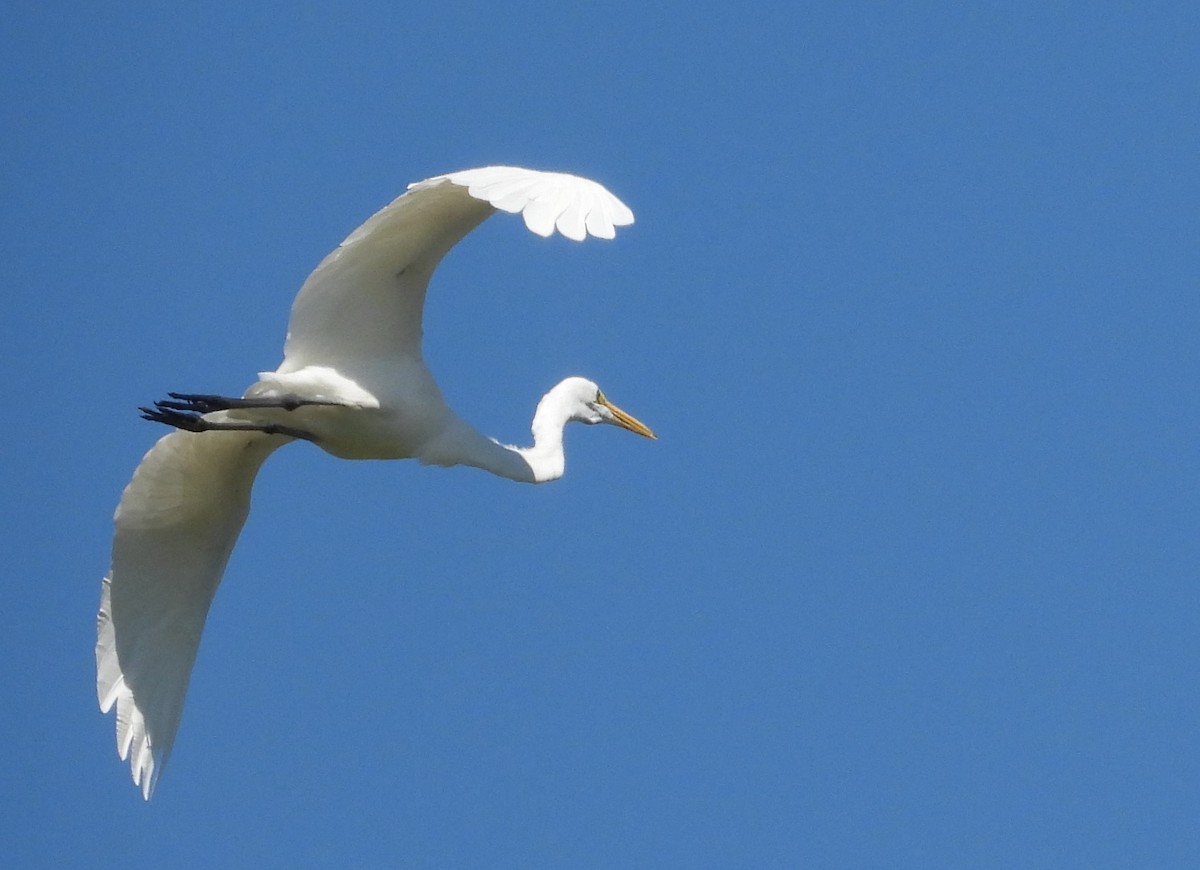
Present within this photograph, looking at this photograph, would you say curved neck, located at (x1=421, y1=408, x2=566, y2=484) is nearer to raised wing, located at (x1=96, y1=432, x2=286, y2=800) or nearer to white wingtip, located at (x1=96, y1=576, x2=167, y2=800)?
raised wing, located at (x1=96, y1=432, x2=286, y2=800)

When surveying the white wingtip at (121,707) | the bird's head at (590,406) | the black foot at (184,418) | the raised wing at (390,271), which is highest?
the bird's head at (590,406)

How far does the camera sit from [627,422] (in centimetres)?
1917

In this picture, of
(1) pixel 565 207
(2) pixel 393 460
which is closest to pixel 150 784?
(2) pixel 393 460

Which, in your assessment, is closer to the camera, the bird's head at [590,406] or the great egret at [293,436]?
the great egret at [293,436]

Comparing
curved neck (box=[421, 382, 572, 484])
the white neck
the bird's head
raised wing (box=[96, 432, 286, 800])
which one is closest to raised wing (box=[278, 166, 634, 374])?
curved neck (box=[421, 382, 572, 484])

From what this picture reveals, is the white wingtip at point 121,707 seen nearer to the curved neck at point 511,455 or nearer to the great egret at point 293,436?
the great egret at point 293,436

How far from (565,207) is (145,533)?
18.5 feet

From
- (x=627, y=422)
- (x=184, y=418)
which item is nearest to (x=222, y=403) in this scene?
(x=184, y=418)

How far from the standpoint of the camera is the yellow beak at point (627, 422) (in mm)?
18984

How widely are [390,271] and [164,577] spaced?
345cm

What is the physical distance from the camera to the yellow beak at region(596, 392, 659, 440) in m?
19.0

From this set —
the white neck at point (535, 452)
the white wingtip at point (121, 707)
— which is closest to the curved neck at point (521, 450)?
the white neck at point (535, 452)

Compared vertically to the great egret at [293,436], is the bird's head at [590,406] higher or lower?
higher

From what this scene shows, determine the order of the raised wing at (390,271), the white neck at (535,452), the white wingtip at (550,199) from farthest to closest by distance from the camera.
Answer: the white neck at (535,452) → the raised wing at (390,271) → the white wingtip at (550,199)
